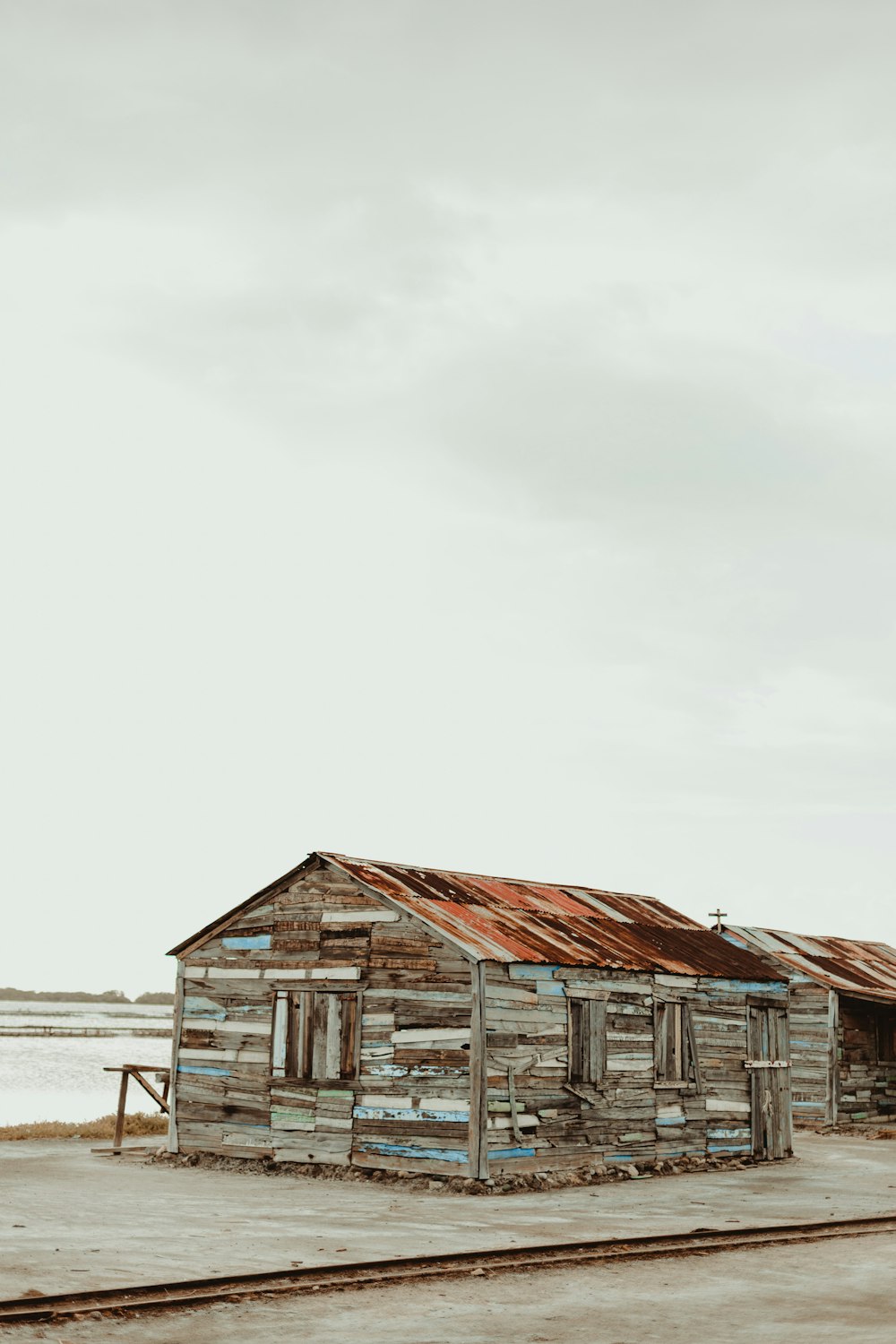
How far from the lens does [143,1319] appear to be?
1061cm

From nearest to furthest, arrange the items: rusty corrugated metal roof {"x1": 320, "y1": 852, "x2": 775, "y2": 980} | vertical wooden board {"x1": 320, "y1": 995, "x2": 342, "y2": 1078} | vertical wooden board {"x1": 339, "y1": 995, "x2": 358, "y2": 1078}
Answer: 1. vertical wooden board {"x1": 339, "y1": 995, "x2": 358, "y2": 1078}
2. vertical wooden board {"x1": 320, "y1": 995, "x2": 342, "y2": 1078}
3. rusty corrugated metal roof {"x1": 320, "y1": 852, "x2": 775, "y2": 980}

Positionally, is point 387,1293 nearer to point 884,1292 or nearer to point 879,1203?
point 884,1292

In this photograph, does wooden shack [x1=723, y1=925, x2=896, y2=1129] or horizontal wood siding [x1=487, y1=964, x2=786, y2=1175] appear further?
wooden shack [x1=723, y1=925, x2=896, y2=1129]

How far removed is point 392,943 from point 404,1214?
5.01 metres

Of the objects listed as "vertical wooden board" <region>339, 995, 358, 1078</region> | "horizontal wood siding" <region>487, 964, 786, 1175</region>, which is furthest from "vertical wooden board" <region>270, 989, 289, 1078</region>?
"horizontal wood siding" <region>487, 964, 786, 1175</region>

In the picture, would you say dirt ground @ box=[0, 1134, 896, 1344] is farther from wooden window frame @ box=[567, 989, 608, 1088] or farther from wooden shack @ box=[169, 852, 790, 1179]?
wooden window frame @ box=[567, 989, 608, 1088]

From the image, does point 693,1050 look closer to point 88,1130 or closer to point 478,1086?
point 478,1086

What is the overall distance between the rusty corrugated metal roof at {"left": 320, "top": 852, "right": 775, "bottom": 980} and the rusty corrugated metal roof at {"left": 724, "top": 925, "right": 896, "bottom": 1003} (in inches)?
319

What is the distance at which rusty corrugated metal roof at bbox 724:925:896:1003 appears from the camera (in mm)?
35719

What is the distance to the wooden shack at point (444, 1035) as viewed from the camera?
20516 mm

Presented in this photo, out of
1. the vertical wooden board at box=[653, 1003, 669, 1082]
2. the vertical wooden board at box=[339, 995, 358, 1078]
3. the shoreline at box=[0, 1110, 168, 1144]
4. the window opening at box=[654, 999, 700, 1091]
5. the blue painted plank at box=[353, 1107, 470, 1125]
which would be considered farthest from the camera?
the shoreline at box=[0, 1110, 168, 1144]

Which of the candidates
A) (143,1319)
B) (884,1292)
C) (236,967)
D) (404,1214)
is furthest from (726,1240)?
(236,967)

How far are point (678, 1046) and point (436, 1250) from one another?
1071 centimetres

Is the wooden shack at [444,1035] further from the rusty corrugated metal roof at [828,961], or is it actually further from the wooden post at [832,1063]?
the rusty corrugated metal roof at [828,961]
